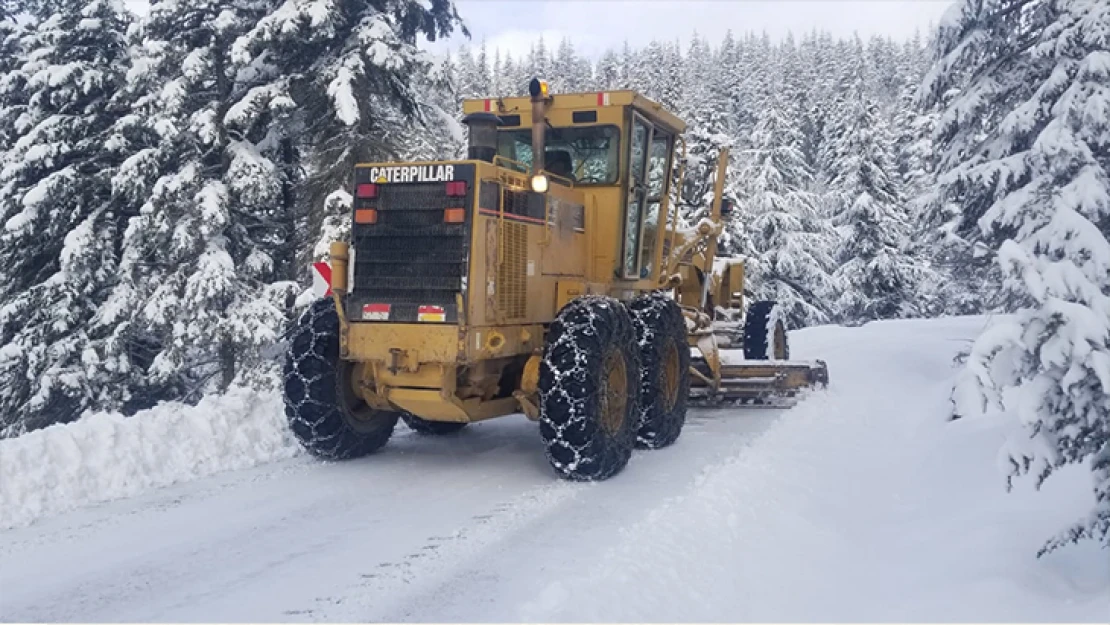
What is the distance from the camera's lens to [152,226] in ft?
51.6

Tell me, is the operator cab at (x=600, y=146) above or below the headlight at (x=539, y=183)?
above

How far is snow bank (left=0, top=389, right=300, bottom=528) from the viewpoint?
21.2ft

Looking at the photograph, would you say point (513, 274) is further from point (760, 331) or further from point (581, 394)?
point (760, 331)

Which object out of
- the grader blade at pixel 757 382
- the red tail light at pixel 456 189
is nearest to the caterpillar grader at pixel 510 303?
the red tail light at pixel 456 189

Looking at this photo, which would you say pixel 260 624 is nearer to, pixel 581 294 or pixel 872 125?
pixel 581 294

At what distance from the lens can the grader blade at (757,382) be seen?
11383mm

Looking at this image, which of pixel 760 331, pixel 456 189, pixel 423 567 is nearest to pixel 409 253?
pixel 456 189

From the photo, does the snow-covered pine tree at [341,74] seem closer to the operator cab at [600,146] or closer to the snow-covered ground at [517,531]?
the operator cab at [600,146]

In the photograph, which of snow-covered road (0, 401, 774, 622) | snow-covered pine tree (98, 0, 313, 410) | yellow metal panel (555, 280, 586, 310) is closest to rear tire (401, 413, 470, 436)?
snow-covered road (0, 401, 774, 622)

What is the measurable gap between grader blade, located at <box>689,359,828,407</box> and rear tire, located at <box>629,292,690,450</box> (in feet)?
5.80

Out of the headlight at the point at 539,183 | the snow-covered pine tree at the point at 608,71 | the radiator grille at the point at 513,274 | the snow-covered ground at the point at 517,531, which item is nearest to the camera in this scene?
the snow-covered ground at the point at 517,531

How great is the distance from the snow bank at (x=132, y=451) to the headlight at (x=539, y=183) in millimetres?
3371

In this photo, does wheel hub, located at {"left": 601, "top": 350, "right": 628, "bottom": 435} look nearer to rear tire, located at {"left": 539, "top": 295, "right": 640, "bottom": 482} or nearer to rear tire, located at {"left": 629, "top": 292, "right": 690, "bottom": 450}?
rear tire, located at {"left": 539, "top": 295, "right": 640, "bottom": 482}

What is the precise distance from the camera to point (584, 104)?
904 centimetres
